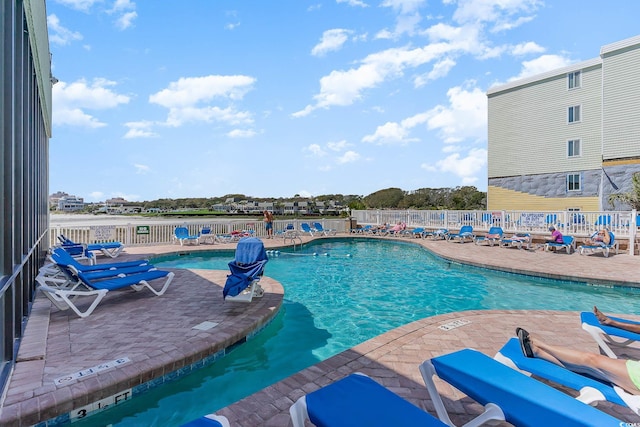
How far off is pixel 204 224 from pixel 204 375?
12.2 m

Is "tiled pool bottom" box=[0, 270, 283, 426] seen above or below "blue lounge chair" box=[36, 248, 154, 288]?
below

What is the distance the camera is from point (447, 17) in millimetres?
11578

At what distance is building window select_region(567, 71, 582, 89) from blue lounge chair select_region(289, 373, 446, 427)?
2240cm

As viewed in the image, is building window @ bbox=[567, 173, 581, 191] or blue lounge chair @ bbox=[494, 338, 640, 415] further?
building window @ bbox=[567, 173, 581, 191]

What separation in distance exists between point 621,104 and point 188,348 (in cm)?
2188

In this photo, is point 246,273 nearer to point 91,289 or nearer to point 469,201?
point 91,289

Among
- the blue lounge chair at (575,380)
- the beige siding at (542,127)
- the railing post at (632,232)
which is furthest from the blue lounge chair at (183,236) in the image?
the beige siding at (542,127)

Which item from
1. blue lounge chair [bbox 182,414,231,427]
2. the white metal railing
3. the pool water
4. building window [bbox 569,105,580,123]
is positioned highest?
building window [bbox 569,105,580,123]

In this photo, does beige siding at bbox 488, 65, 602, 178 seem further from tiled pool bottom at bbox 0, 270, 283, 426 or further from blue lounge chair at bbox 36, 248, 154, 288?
blue lounge chair at bbox 36, 248, 154, 288

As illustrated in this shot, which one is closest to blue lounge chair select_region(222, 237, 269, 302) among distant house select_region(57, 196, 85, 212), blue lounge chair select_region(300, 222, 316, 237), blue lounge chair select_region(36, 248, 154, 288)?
blue lounge chair select_region(36, 248, 154, 288)

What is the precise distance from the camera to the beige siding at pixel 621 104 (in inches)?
629

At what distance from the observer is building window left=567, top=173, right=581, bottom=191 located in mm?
17859

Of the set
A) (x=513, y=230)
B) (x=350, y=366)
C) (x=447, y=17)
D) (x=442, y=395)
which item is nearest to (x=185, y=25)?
(x=447, y=17)

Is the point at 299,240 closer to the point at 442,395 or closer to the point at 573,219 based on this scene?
the point at 573,219
